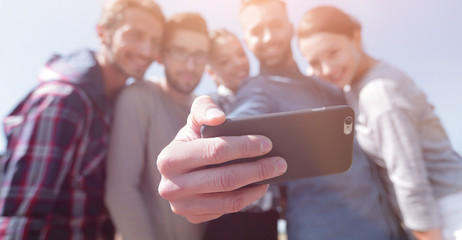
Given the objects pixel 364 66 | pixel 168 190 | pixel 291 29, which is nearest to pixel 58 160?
pixel 168 190

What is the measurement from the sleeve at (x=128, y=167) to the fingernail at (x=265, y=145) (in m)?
1.18

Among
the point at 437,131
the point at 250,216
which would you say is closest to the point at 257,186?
the point at 250,216

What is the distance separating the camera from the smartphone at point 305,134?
2.88 ft

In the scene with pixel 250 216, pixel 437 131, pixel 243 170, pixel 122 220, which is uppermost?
pixel 243 170

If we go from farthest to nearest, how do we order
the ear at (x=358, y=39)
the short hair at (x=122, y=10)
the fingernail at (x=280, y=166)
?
1. the short hair at (x=122, y=10)
2. the ear at (x=358, y=39)
3. the fingernail at (x=280, y=166)

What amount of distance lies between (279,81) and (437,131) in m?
1.06

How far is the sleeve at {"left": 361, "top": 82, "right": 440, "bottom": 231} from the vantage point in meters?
1.40

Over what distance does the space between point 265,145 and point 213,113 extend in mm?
199

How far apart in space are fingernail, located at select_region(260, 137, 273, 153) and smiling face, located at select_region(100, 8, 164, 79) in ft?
5.69

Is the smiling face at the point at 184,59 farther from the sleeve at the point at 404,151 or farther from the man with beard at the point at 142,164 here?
the sleeve at the point at 404,151

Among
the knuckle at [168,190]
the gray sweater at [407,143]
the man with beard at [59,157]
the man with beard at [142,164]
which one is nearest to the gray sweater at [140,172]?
the man with beard at [142,164]

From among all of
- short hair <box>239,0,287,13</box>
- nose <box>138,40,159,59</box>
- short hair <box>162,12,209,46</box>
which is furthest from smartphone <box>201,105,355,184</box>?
short hair <box>239,0,287,13</box>

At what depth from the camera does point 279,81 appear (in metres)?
1.88

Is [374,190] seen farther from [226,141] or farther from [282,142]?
[226,141]
